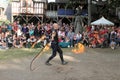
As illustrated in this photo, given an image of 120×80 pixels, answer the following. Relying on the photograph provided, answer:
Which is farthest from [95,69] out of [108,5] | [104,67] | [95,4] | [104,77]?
[95,4]

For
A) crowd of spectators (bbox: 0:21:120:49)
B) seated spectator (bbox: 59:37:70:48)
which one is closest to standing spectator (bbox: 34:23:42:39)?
crowd of spectators (bbox: 0:21:120:49)

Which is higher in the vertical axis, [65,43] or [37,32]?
[37,32]

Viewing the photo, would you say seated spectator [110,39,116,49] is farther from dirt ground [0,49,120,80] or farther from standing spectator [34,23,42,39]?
dirt ground [0,49,120,80]

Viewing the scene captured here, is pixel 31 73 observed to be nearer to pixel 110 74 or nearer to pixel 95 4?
pixel 110 74

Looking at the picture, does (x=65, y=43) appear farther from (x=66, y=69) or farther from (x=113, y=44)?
(x=66, y=69)

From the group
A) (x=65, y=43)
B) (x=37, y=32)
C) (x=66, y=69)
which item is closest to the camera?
(x=66, y=69)

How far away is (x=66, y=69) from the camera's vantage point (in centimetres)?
1441

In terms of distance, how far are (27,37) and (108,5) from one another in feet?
60.6

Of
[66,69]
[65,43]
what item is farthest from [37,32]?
[66,69]

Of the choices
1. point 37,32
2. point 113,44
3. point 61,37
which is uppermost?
point 37,32

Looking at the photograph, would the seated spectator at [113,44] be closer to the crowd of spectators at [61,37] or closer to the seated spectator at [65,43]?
the crowd of spectators at [61,37]

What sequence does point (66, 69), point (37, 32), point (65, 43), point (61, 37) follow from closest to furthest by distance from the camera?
point (66, 69), point (65, 43), point (61, 37), point (37, 32)

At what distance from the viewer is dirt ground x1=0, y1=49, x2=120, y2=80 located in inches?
510

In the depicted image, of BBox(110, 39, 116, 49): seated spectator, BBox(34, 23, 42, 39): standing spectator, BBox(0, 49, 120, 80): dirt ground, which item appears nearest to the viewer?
BBox(0, 49, 120, 80): dirt ground
